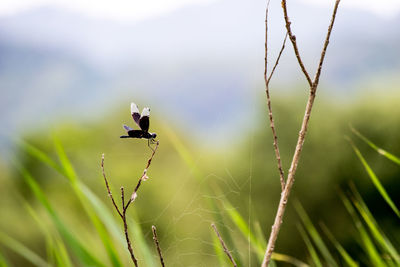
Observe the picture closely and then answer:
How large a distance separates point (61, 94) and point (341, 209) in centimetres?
8993

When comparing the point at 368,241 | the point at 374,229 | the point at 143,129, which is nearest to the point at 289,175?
the point at 143,129

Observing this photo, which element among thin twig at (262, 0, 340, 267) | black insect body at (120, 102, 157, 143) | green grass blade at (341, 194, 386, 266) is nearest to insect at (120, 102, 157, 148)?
black insect body at (120, 102, 157, 143)

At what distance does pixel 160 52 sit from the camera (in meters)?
122

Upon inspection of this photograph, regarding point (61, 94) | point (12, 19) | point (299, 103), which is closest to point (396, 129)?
point (299, 103)

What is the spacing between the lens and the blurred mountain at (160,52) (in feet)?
270

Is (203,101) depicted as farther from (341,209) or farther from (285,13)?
(285,13)

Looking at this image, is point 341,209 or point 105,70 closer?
point 341,209

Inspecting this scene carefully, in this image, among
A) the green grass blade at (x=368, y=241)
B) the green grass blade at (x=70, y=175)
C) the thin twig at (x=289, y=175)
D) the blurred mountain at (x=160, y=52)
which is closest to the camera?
the thin twig at (x=289, y=175)

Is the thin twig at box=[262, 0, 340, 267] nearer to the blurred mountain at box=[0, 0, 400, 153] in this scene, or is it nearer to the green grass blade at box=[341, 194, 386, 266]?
the green grass blade at box=[341, 194, 386, 266]

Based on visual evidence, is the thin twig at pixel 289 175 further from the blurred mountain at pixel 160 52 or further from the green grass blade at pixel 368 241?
the blurred mountain at pixel 160 52

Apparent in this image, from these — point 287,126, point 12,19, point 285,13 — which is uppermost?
point 12,19

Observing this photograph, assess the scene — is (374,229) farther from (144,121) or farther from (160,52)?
(160,52)

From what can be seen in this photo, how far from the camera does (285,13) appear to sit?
0.49 meters

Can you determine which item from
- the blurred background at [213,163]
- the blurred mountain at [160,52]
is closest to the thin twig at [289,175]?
the blurred background at [213,163]
